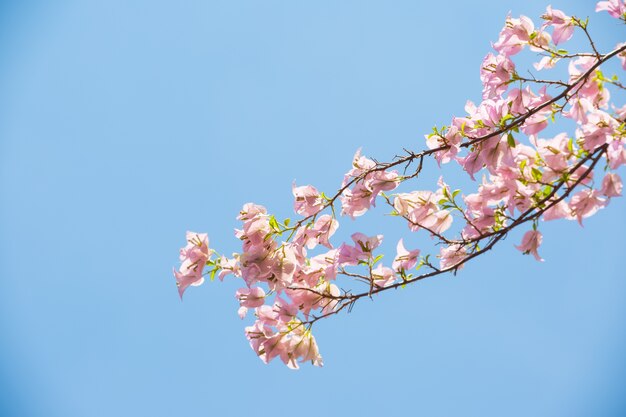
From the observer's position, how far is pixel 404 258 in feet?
8.22

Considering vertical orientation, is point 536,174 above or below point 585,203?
above

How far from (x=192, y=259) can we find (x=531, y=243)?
5.15 feet

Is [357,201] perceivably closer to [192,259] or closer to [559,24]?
[192,259]

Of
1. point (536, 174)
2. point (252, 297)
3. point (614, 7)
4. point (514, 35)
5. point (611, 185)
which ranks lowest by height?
point (611, 185)

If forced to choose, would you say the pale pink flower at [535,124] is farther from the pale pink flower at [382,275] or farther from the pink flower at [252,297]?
the pink flower at [252,297]

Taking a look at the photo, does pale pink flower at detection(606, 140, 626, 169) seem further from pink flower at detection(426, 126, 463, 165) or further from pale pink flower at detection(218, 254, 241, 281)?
pale pink flower at detection(218, 254, 241, 281)

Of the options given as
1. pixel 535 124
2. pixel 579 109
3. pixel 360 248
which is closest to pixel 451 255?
pixel 360 248

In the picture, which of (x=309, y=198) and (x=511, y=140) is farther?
(x=309, y=198)

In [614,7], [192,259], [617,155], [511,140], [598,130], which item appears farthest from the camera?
[614,7]

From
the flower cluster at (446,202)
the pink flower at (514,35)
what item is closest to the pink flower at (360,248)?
the flower cluster at (446,202)

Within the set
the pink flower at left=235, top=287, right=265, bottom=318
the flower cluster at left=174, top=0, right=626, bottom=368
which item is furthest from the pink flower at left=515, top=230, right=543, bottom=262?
the pink flower at left=235, top=287, right=265, bottom=318

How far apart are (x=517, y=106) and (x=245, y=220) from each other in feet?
4.71

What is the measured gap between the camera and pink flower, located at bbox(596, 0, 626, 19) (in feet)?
8.36

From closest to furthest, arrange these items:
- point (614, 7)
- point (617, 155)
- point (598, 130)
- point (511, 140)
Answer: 1. point (617, 155)
2. point (598, 130)
3. point (511, 140)
4. point (614, 7)
